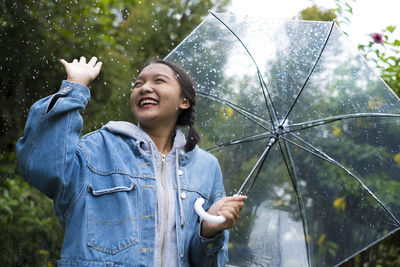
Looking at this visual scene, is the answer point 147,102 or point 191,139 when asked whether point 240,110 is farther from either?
point 147,102

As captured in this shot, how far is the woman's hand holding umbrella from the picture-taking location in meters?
1.66

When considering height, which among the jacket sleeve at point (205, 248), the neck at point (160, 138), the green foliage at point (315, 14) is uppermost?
the green foliage at point (315, 14)

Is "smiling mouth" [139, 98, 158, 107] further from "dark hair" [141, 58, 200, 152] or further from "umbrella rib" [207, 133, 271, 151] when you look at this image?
"umbrella rib" [207, 133, 271, 151]

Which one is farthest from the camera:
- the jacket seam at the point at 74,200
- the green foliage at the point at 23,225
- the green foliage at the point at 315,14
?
the green foliage at the point at 315,14

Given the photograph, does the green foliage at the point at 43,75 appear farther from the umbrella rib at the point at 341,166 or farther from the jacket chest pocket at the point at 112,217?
the jacket chest pocket at the point at 112,217

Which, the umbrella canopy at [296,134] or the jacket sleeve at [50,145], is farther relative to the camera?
the umbrella canopy at [296,134]

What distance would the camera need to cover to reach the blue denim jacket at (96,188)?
1.43 m

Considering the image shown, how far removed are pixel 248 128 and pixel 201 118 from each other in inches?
9.3

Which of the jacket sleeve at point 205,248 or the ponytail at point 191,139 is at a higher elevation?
the ponytail at point 191,139

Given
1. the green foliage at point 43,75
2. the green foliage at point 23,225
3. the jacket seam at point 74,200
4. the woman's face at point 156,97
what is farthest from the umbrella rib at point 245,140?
the green foliage at point 23,225

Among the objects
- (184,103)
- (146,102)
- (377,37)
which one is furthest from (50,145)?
(377,37)

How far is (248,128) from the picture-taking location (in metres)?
2.35

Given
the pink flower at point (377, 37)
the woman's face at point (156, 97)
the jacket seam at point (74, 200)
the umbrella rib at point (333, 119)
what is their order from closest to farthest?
the jacket seam at point (74, 200) < the woman's face at point (156, 97) < the umbrella rib at point (333, 119) < the pink flower at point (377, 37)

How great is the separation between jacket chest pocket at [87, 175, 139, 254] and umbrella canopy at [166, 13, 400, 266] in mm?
719
